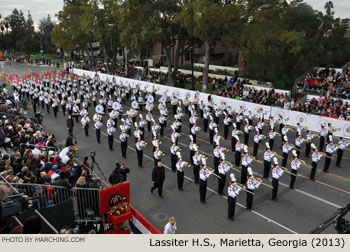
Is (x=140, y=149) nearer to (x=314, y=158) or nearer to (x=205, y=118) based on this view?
(x=205, y=118)

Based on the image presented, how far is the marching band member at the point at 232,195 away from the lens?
31.5 feet

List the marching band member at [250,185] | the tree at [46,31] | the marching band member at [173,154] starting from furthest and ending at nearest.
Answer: the tree at [46,31]
the marching band member at [173,154]
the marching band member at [250,185]

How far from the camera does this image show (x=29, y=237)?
4.39 metres

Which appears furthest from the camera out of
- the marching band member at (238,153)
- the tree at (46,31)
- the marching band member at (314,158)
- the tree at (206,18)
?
the tree at (46,31)

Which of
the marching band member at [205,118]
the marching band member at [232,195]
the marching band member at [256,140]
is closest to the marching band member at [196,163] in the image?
the marching band member at [232,195]

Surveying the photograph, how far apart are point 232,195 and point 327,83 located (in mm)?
18176

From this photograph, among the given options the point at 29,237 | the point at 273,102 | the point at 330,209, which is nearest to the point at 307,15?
the point at 273,102

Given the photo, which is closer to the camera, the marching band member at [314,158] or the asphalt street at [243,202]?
the asphalt street at [243,202]

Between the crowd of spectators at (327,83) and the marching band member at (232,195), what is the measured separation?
15.4 meters

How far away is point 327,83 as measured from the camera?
2409cm

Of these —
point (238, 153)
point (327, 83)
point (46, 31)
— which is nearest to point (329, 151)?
point (238, 153)

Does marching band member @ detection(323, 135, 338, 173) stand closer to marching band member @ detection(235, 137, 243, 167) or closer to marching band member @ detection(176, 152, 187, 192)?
marching band member @ detection(235, 137, 243, 167)

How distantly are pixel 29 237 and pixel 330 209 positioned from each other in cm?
966

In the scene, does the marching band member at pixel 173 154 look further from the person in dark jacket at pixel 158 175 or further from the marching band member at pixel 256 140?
the marching band member at pixel 256 140
